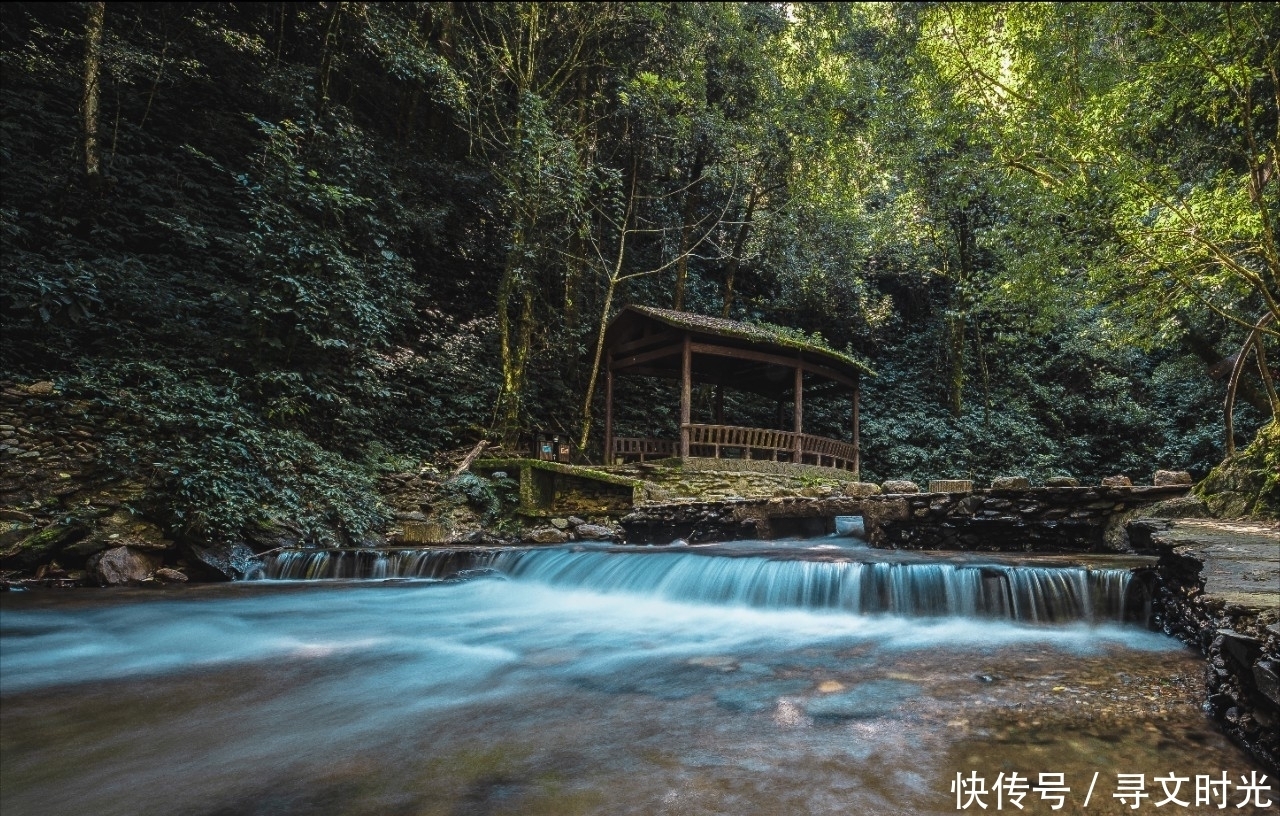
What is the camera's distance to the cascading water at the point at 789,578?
4.12 meters

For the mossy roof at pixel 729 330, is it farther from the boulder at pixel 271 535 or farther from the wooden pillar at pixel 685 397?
the boulder at pixel 271 535

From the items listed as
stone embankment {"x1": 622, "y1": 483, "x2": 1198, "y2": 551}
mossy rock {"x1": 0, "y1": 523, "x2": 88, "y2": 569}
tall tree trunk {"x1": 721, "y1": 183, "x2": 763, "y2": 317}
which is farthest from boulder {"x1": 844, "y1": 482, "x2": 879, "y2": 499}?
tall tree trunk {"x1": 721, "y1": 183, "x2": 763, "y2": 317}

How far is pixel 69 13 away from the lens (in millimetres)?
10602

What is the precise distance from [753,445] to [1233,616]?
10827mm

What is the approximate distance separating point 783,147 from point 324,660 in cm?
1564

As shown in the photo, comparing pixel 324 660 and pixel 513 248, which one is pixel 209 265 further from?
pixel 324 660

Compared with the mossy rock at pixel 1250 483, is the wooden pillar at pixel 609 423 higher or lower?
higher

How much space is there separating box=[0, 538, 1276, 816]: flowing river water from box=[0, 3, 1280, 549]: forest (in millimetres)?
3326

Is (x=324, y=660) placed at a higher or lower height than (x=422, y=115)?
lower

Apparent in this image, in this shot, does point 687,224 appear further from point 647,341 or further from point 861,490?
point 861,490

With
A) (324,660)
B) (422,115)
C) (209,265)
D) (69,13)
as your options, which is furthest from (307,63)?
(324,660)

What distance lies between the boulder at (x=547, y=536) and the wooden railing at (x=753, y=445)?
367 cm

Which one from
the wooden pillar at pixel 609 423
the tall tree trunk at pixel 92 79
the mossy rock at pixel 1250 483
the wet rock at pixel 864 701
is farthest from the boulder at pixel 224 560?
the mossy rock at pixel 1250 483

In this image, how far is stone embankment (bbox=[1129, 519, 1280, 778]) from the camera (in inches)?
→ 76.4
